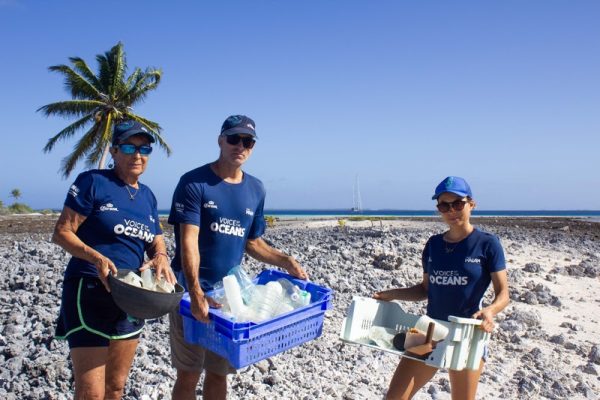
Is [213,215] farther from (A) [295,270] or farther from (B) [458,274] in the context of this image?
(B) [458,274]

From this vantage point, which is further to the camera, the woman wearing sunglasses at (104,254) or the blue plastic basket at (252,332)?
the woman wearing sunglasses at (104,254)

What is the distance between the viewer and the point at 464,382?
3.27m

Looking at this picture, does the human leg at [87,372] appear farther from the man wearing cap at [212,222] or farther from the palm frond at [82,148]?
the palm frond at [82,148]

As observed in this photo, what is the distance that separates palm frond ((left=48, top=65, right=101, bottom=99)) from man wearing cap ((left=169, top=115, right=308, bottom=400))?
3127 cm

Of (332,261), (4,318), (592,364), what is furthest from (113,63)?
(592,364)

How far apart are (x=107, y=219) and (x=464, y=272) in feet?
7.55

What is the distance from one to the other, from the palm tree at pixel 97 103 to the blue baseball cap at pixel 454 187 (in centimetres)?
2940

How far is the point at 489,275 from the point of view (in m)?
3.36

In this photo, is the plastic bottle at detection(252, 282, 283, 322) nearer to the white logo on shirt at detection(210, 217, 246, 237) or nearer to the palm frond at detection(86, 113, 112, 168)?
the white logo on shirt at detection(210, 217, 246, 237)

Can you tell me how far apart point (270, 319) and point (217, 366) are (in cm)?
92

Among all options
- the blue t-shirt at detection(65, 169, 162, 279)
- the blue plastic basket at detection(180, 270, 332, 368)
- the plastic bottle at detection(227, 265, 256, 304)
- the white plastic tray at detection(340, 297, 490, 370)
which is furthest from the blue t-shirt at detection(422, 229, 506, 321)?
the blue t-shirt at detection(65, 169, 162, 279)

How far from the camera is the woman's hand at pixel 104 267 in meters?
2.95

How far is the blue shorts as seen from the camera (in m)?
3.05

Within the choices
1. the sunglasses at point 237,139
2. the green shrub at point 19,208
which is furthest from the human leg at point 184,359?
the green shrub at point 19,208
